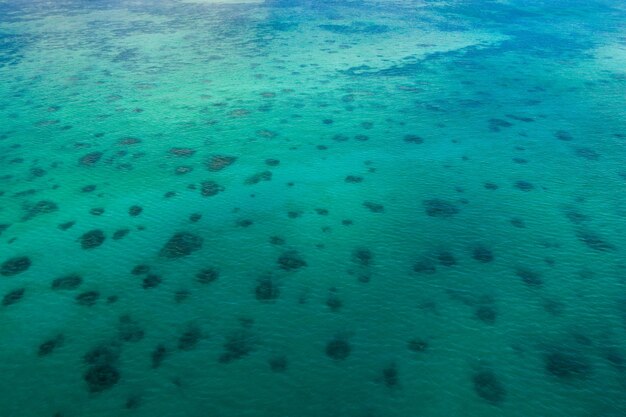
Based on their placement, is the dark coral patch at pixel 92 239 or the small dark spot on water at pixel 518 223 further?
the small dark spot on water at pixel 518 223

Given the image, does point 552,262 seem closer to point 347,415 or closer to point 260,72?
point 347,415

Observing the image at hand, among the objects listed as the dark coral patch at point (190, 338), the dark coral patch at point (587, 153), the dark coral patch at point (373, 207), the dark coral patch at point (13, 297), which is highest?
the dark coral patch at point (587, 153)

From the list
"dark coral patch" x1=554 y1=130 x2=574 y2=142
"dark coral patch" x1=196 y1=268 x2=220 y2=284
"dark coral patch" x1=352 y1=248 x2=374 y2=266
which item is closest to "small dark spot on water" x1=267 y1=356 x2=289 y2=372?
"dark coral patch" x1=196 y1=268 x2=220 y2=284

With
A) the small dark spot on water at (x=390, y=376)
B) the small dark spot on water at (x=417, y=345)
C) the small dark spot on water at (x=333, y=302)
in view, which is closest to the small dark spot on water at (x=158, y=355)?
the small dark spot on water at (x=333, y=302)

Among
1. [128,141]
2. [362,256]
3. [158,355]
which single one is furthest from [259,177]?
[158,355]

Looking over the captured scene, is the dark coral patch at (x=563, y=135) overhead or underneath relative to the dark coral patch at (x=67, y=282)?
overhead

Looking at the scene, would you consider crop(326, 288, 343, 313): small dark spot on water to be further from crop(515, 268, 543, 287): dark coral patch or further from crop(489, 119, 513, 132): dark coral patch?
crop(489, 119, 513, 132): dark coral patch

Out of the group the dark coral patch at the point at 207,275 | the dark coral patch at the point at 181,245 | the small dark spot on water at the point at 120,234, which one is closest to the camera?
the dark coral patch at the point at 207,275

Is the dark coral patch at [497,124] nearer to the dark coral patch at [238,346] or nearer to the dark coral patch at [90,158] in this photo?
the dark coral patch at [238,346]
